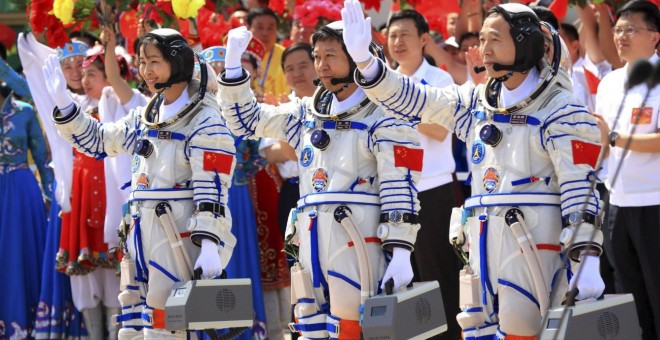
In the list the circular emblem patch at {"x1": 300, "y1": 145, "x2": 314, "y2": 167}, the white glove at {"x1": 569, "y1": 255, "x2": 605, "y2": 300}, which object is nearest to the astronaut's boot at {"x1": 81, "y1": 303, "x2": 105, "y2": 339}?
the circular emblem patch at {"x1": 300, "y1": 145, "x2": 314, "y2": 167}

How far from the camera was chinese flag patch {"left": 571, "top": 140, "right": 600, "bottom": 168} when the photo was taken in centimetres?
557

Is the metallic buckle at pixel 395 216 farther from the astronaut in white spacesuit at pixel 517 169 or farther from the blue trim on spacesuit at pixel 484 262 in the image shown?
the blue trim on spacesuit at pixel 484 262

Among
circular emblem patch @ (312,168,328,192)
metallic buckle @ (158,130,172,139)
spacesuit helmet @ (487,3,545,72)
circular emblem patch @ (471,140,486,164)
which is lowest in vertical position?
circular emblem patch @ (312,168,328,192)

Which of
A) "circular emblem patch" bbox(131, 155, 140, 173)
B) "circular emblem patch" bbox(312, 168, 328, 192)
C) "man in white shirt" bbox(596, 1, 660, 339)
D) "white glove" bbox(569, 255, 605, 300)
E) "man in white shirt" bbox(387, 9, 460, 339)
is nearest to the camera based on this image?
"white glove" bbox(569, 255, 605, 300)

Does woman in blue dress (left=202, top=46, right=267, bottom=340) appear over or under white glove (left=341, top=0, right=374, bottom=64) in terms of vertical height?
under

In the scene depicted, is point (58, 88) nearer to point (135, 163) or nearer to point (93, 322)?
point (135, 163)

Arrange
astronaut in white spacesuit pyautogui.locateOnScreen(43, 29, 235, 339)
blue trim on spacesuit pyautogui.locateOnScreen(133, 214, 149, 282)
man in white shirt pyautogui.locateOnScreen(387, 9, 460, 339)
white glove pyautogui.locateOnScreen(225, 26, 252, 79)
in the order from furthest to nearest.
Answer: man in white shirt pyautogui.locateOnScreen(387, 9, 460, 339)
blue trim on spacesuit pyautogui.locateOnScreen(133, 214, 149, 282)
astronaut in white spacesuit pyautogui.locateOnScreen(43, 29, 235, 339)
white glove pyautogui.locateOnScreen(225, 26, 252, 79)

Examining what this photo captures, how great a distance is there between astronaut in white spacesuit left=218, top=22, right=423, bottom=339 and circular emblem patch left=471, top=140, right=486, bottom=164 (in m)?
0.38

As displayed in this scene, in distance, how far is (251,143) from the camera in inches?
343

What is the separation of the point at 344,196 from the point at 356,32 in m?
0.95

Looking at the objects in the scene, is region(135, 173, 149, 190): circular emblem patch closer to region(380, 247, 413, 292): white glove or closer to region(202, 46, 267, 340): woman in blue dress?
region(380, 247, 413, 292): white glove

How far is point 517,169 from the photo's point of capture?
5.71 m

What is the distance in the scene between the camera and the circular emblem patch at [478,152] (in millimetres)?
5836

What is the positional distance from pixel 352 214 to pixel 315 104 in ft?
2.14
